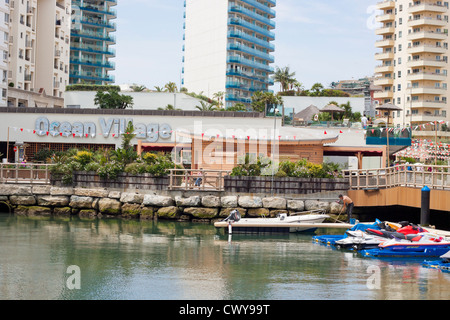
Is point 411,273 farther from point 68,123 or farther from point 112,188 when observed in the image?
point 68,123

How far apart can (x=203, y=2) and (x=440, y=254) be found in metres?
103

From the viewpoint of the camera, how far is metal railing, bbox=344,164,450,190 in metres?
32.0

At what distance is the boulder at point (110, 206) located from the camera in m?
39.1

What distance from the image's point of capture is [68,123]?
55562mm

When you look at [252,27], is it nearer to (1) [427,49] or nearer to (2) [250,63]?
(2) [250,63]

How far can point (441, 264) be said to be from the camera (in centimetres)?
2497

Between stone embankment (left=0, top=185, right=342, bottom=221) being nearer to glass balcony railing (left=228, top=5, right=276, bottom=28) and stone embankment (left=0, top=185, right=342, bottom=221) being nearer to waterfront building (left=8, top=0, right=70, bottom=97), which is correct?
waterfront building (left=8, top=0, right=70, bottom=97)

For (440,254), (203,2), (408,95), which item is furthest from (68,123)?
(203,2)

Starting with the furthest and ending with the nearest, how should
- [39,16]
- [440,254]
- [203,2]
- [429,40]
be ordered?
[203,2]
[429,40]
[39,16]
[440,254]

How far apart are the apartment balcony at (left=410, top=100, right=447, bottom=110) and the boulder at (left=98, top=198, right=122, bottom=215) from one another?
70.4 metres

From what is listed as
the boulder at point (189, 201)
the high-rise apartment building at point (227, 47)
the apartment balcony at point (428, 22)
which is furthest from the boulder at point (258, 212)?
the high-rise apartment building at point (227, 47)

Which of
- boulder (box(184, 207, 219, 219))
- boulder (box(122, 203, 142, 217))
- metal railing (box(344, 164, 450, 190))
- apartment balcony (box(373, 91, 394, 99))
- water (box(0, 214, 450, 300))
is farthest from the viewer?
apartment balcony (box(373, 91, 394, 99))

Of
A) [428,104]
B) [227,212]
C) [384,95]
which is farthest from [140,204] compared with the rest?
[384,95]

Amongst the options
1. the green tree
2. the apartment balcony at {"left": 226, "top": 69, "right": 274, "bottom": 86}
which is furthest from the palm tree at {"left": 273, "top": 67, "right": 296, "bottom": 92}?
the green tree
